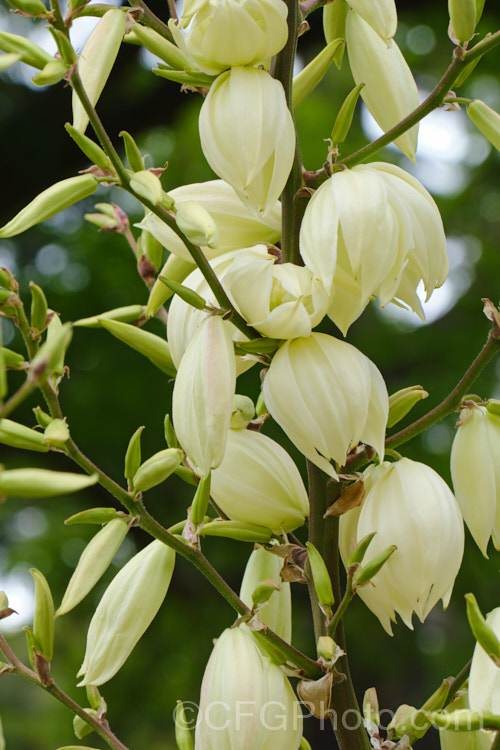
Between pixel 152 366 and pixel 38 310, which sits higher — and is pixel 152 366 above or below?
below

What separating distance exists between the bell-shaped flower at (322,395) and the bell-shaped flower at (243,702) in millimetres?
68

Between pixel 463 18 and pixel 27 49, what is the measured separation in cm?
14

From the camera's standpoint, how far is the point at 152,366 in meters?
1.76

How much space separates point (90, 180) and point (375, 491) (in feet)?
0.48

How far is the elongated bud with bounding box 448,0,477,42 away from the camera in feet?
0.95

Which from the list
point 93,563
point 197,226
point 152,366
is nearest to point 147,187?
point 197,226

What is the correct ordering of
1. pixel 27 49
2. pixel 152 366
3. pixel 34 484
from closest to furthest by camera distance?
pixel 34 484
pixel 27 49
pixel 152 366

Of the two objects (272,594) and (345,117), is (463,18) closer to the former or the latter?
(345,117)

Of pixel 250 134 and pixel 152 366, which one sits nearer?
pixel 250 134

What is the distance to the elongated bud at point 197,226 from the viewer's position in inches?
9.7

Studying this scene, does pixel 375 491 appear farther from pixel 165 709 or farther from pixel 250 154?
pixel 165 709

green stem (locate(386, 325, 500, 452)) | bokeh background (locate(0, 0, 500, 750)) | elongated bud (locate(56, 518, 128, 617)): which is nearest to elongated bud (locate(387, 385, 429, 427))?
green stem (locate(386, 325, 500, 452))

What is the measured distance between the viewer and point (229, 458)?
0.33m

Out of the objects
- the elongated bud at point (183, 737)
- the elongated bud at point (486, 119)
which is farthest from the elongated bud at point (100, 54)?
the elongated bud at point (183, 737)
